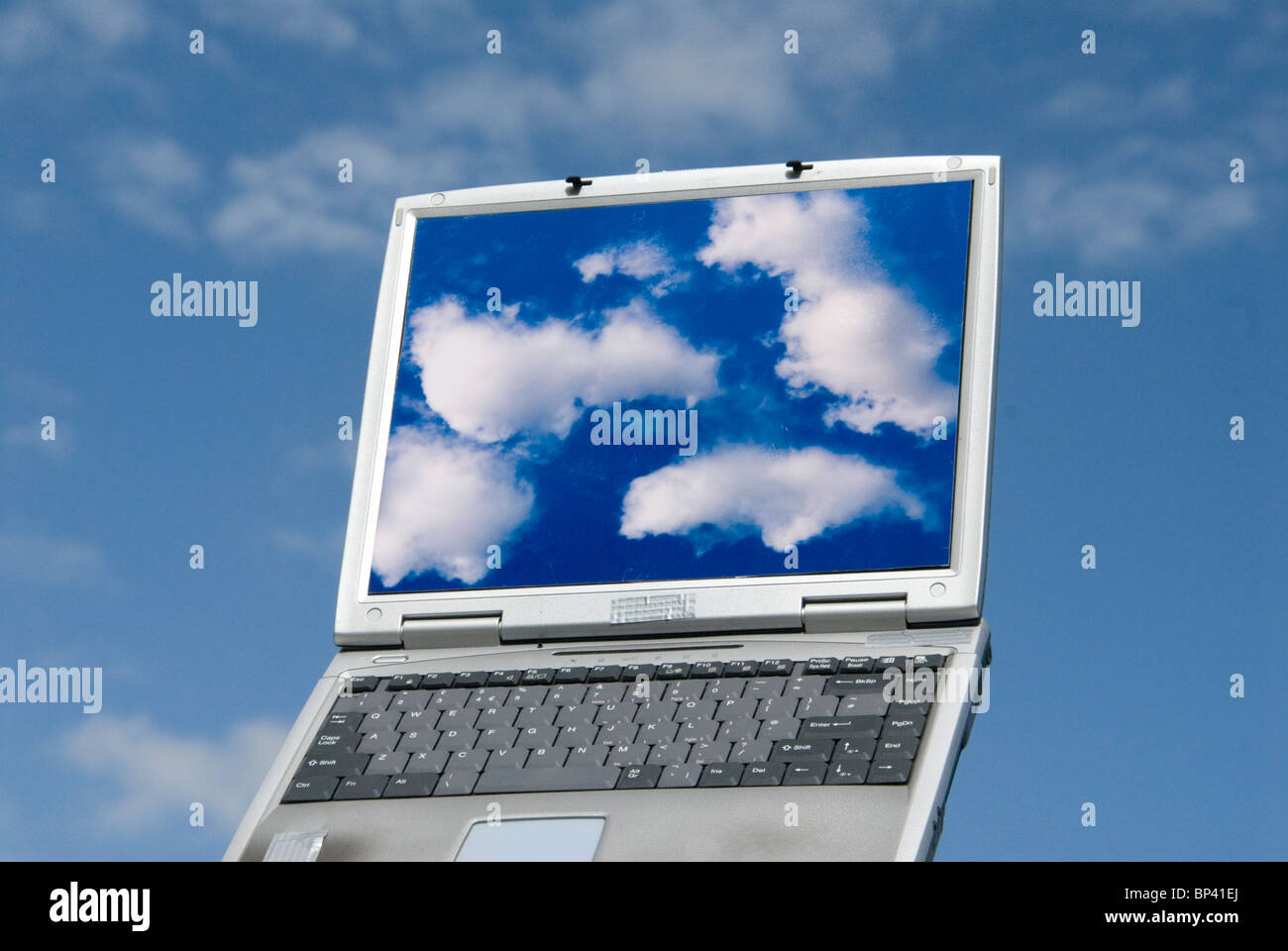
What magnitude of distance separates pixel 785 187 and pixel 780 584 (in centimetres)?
82

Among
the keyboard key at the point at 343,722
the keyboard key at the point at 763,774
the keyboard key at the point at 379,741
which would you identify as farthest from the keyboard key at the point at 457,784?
the keyboard key at the point at 763,774

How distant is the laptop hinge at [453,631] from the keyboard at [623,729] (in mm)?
135

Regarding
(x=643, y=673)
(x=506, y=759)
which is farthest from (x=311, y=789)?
(x=643, y=673)

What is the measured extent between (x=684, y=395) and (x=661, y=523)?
0.24 m

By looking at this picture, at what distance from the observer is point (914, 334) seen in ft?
7.96

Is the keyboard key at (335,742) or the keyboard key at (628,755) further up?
the keyboard key at (628,755)

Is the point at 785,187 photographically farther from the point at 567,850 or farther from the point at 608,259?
the point at 567,850

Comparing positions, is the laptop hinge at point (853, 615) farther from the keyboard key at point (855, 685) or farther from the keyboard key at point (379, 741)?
the keyboard key at point (379, 741)

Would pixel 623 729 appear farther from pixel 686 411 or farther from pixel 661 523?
pixel 686 411

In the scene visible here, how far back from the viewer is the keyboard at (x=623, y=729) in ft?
6.23

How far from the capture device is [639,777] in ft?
6.31

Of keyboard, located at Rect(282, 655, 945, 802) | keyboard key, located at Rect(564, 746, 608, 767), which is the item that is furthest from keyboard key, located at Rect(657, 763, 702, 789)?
keyboard key, located at Rect(564, 746, 608, 767)

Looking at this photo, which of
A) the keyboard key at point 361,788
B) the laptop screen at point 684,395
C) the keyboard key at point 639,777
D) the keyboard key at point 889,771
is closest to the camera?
the keyboard key at point 889,771
